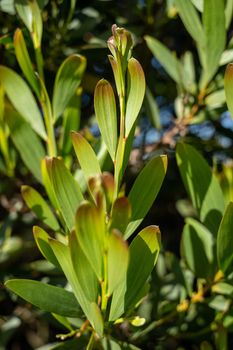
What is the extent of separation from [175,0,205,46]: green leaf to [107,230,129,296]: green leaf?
440 mm

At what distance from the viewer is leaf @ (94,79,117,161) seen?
0.51 meters

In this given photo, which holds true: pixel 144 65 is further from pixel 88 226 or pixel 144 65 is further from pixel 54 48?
pixel 88 226

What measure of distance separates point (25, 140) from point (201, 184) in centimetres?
29

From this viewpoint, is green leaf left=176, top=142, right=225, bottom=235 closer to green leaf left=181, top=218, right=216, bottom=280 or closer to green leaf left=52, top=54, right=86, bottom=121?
green leaf left=181, top=218, right=216, bottom=280

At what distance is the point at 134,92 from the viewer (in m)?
0.51

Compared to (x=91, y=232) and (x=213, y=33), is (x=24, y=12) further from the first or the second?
(x=91, y=232)

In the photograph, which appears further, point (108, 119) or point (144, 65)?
point (144, 65)

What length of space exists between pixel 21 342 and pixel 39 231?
96cm

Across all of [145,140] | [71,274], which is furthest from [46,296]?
[145,140]

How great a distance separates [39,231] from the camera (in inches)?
21.4

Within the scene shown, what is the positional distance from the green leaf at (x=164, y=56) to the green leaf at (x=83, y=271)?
501mm

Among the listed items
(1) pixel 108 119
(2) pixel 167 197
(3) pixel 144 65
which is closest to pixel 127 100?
(1) pixel 108 119

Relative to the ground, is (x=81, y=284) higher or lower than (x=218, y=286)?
higher

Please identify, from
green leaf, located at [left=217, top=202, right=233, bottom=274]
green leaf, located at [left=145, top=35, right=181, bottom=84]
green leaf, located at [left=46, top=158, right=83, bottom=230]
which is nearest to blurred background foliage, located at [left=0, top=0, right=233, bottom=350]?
green leaf, located at [left=145, top=35, right=181, bottom=84]
